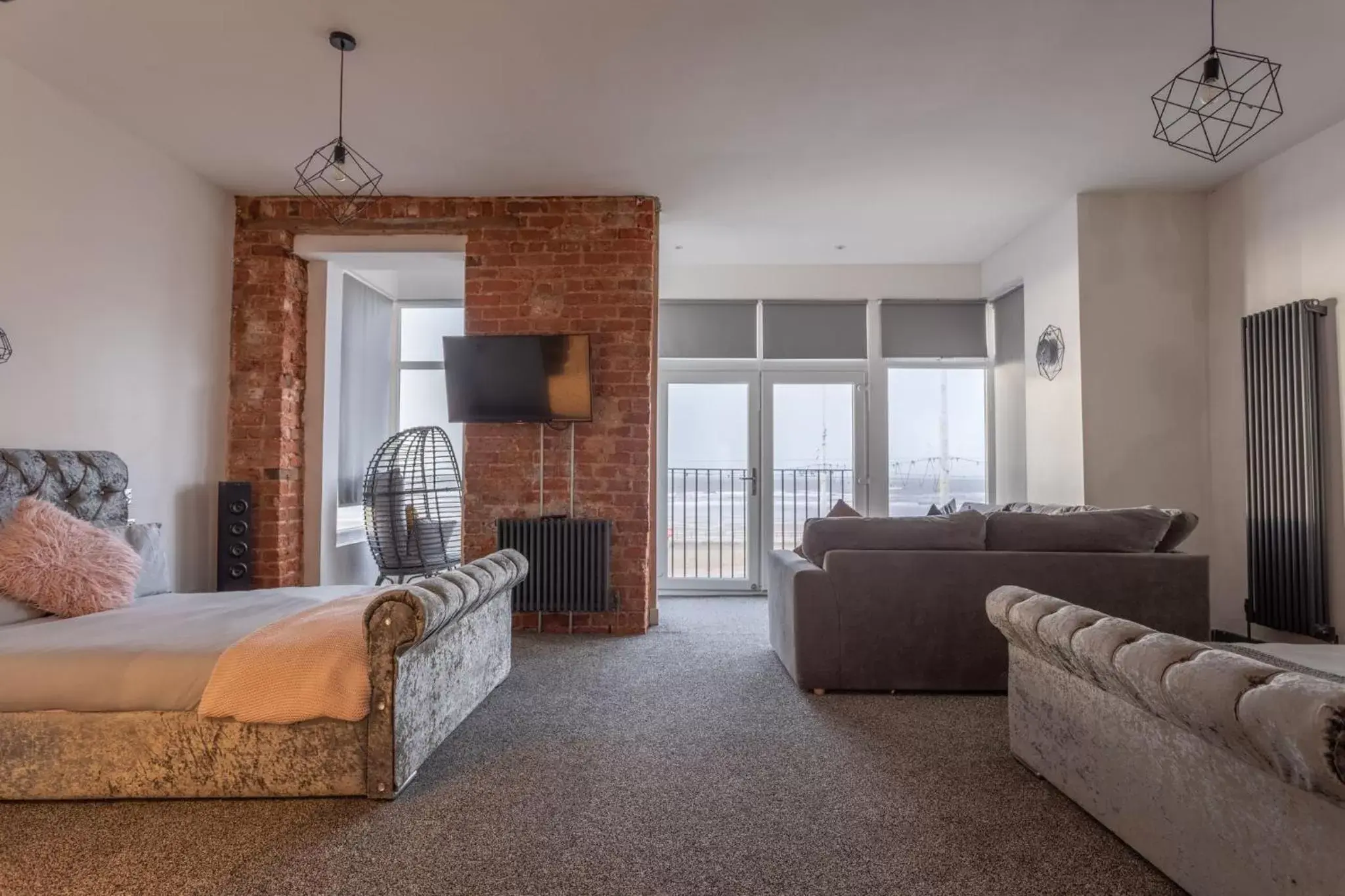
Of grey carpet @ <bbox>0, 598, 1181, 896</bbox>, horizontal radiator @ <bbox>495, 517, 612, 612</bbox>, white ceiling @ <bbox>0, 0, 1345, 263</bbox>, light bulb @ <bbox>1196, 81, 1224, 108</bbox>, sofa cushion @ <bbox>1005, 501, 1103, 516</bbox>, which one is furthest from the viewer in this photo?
horizontal radiator @ <bbox>495, 517, 612, 612</bbox>

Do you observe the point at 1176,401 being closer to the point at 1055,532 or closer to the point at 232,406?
the point at 1055,532

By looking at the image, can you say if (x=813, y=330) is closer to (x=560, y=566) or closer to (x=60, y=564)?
(x=560, y=566)

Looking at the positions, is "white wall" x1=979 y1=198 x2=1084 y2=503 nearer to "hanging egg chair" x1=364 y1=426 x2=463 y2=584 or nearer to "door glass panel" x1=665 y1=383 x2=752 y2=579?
"door glass panel" x1=665 y1=383 x2=752 y2=579

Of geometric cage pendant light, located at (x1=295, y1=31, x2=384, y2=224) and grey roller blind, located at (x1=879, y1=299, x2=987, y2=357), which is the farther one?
grey roller blind, located at (x1=879, y1=299, x2=987, y2=357)

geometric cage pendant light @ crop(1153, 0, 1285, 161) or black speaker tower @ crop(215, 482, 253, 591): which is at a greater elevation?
geometric cage pendant light @ crop(1153, 0, 1285, 161)

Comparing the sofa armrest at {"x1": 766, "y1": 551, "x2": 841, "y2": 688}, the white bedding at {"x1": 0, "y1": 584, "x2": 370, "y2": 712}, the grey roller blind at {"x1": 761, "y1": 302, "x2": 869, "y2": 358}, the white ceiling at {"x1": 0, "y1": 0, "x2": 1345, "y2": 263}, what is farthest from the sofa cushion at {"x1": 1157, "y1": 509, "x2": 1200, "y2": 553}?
the white bedding at {"x1": 0, "y1": 584, "x2": 370, "y2": 712}

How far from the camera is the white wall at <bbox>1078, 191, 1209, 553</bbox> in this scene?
4.52 meters

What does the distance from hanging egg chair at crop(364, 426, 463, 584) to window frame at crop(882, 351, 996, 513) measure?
347 cm

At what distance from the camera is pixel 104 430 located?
358 cm

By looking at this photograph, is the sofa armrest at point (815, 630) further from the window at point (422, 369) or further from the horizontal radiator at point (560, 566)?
the window at point (422, 369)

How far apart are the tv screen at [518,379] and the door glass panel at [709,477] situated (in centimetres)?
171

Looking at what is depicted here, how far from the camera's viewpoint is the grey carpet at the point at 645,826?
1.71 meters

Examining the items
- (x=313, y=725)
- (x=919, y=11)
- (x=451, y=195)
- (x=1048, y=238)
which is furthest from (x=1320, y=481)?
(x=451, y=195)

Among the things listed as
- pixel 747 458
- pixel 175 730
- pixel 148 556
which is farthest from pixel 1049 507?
pixel 148 556
